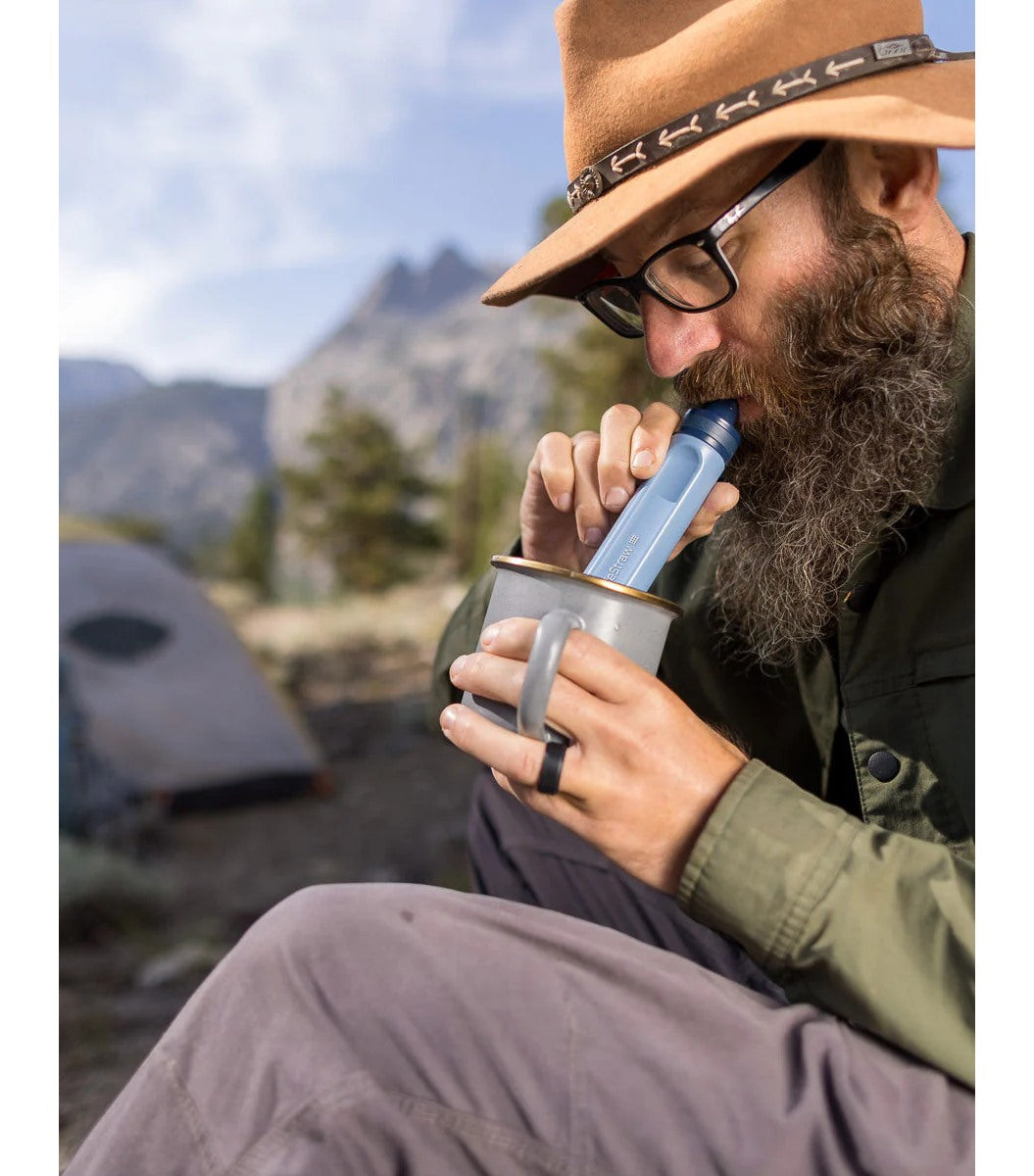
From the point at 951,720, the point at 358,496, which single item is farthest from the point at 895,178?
the point at 358,496

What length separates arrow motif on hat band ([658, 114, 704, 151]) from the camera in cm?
114

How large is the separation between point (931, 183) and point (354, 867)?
3.38 m

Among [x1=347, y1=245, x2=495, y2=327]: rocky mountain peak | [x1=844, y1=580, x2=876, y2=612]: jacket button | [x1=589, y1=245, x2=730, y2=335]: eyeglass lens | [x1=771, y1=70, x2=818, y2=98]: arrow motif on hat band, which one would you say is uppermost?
[x1=347, y1=245, x2=495, y2=327]: rocky mountain peak

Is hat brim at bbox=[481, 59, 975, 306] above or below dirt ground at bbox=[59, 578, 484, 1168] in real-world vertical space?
above

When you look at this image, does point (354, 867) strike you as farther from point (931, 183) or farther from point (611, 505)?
point (931, 183)

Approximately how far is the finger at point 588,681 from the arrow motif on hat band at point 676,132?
2.04 ft

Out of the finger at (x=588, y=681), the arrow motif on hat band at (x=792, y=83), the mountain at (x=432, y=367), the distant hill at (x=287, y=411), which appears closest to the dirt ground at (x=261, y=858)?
the finger at (x=588, y=681)

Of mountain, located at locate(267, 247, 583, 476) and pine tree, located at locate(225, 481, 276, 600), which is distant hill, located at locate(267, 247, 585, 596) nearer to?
mountain, located at locate(267, 247, 583, 476)

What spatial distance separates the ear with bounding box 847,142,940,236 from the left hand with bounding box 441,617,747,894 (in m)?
0.73

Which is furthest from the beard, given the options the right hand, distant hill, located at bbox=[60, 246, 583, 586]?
distant hill, located at bbox=[60, 246, 583, 586]

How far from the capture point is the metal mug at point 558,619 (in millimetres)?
873

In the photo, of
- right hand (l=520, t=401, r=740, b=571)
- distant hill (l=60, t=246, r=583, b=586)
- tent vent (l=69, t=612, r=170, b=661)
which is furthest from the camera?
distant hill (l=60, t=246, r=583, b=586)

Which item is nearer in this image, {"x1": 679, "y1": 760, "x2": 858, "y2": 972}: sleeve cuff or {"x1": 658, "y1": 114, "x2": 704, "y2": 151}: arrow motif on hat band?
{"x1": 679, "y1": 760, "x2": 858, "y2": 972}: sleeve cuff
